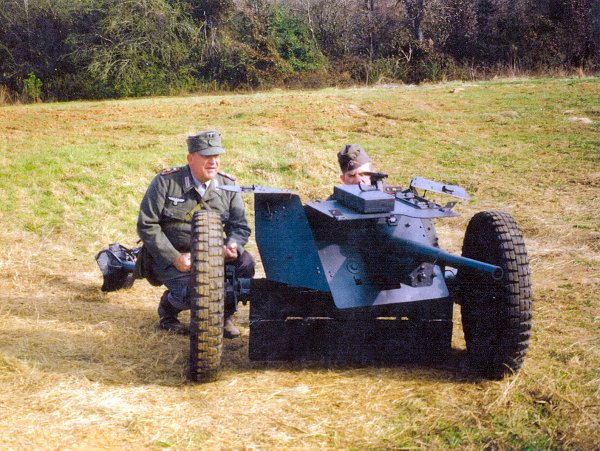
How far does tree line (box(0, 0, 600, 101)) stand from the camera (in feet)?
82.3

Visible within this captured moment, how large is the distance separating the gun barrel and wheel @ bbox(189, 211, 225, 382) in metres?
1.13

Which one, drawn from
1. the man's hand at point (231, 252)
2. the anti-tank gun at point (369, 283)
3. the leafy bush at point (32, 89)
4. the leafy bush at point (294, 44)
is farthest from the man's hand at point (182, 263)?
the leafy bush at point (294, 44)

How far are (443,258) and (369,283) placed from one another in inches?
21.8

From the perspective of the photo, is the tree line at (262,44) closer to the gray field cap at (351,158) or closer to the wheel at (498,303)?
the gray field cap at (351,158)

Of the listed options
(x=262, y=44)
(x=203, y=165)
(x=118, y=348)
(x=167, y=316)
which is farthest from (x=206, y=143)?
(x=262, y=44)

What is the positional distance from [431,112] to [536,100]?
2688mm

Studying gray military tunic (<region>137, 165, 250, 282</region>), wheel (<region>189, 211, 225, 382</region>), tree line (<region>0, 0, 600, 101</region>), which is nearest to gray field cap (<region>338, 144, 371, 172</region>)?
gray military tunic (<region>137, 165, 250, 282</region>)

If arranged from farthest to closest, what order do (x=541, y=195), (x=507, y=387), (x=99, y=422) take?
(x=541, y=195) < (x=507, y=387) < (x=99, y=422)

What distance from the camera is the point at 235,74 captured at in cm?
2680

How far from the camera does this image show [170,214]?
5285mm

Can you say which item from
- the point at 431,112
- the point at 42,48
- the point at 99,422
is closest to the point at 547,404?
the point at 99,422

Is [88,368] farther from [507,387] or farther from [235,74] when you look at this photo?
[235,74]

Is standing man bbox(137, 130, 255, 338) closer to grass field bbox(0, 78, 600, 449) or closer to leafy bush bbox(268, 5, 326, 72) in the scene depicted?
grass field bbox(0, 78, 600, 449)

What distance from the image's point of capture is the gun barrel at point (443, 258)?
3971 mm
